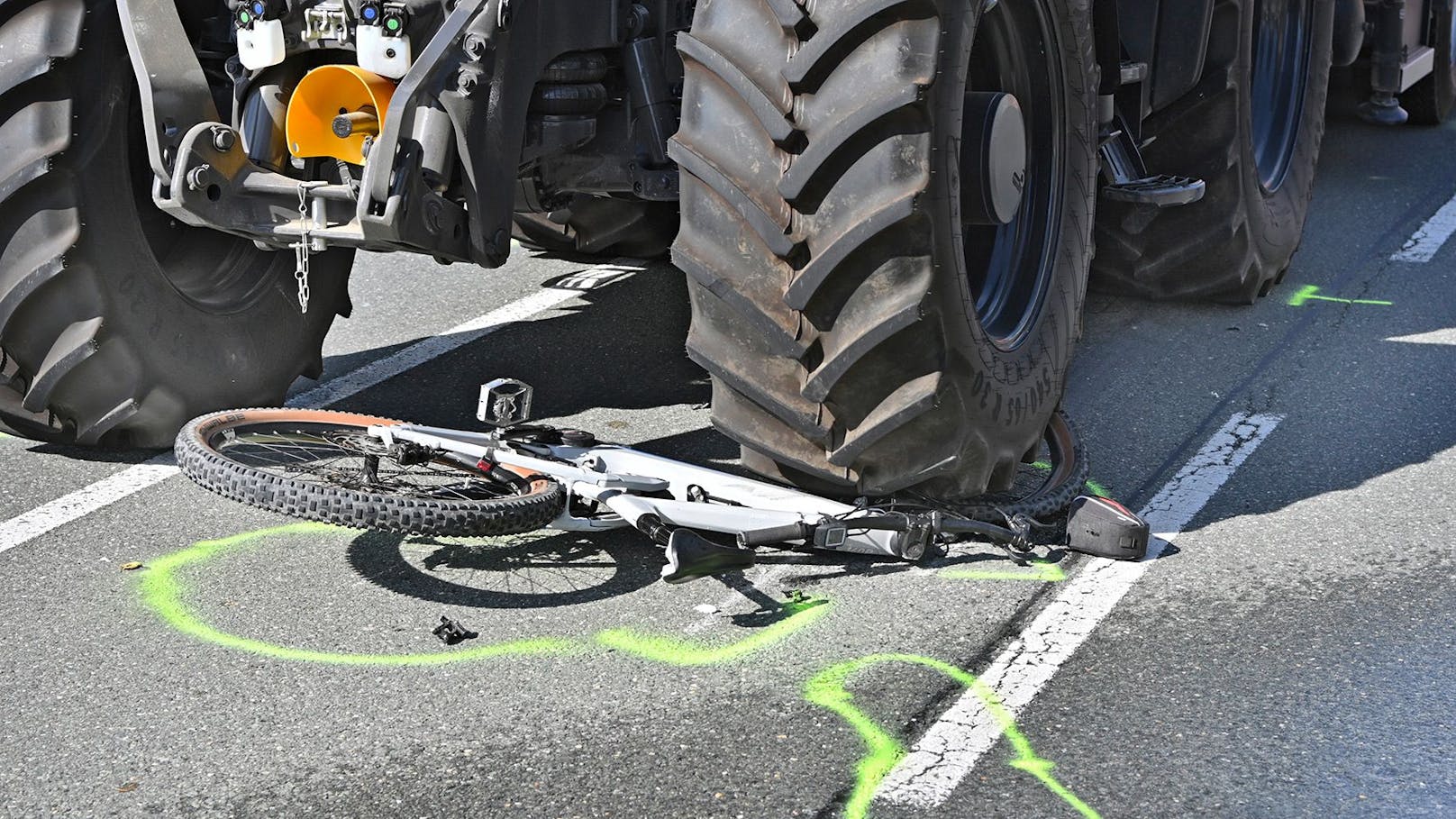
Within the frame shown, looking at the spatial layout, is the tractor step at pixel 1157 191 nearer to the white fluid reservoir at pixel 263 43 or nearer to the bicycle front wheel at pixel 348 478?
the bicycle front wheel at pixel 348 478

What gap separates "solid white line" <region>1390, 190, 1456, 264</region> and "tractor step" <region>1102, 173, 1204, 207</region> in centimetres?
180

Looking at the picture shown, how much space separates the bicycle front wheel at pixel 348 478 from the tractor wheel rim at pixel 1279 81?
4245 millimetres

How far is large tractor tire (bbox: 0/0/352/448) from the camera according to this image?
4688 mm

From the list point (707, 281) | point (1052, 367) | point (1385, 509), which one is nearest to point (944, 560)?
point (1052, 367)

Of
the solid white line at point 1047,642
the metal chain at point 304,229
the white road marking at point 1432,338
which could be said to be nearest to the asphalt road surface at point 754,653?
the solid white line at point 1047,642

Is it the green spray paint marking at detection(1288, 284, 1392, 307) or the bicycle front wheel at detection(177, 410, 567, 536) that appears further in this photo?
the green spray paint marking at detection(1288, 284, 1392, 307)

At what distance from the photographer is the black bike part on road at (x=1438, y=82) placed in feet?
30.2

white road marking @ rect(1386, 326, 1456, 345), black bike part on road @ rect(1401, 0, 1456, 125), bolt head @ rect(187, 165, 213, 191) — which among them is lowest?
white road marking @ rect(1386, 326, 1456, 345)

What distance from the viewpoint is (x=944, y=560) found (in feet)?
14.6

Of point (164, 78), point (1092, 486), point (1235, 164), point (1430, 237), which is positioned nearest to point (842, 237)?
point (1092, 486)

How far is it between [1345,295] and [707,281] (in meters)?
3.95

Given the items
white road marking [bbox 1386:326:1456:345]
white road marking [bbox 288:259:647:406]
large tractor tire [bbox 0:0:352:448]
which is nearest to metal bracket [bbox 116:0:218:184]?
large tractor tire [bbox 0:0:352:448]

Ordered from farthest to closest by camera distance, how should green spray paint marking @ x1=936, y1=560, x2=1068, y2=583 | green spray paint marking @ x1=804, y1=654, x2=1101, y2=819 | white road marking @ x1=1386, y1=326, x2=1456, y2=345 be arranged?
1. white road marking @ x1=1386, y1=326, x2=1456, y2=345
2. green spray paint marking @ x1=936, y1=560, x2=1068, y2=583
3. green spray paint marking @ x1=804, y1=654, x2=1101, y2=819

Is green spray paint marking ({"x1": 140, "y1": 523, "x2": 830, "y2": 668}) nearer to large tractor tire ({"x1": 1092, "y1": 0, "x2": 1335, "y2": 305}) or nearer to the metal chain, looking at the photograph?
the metal chain
